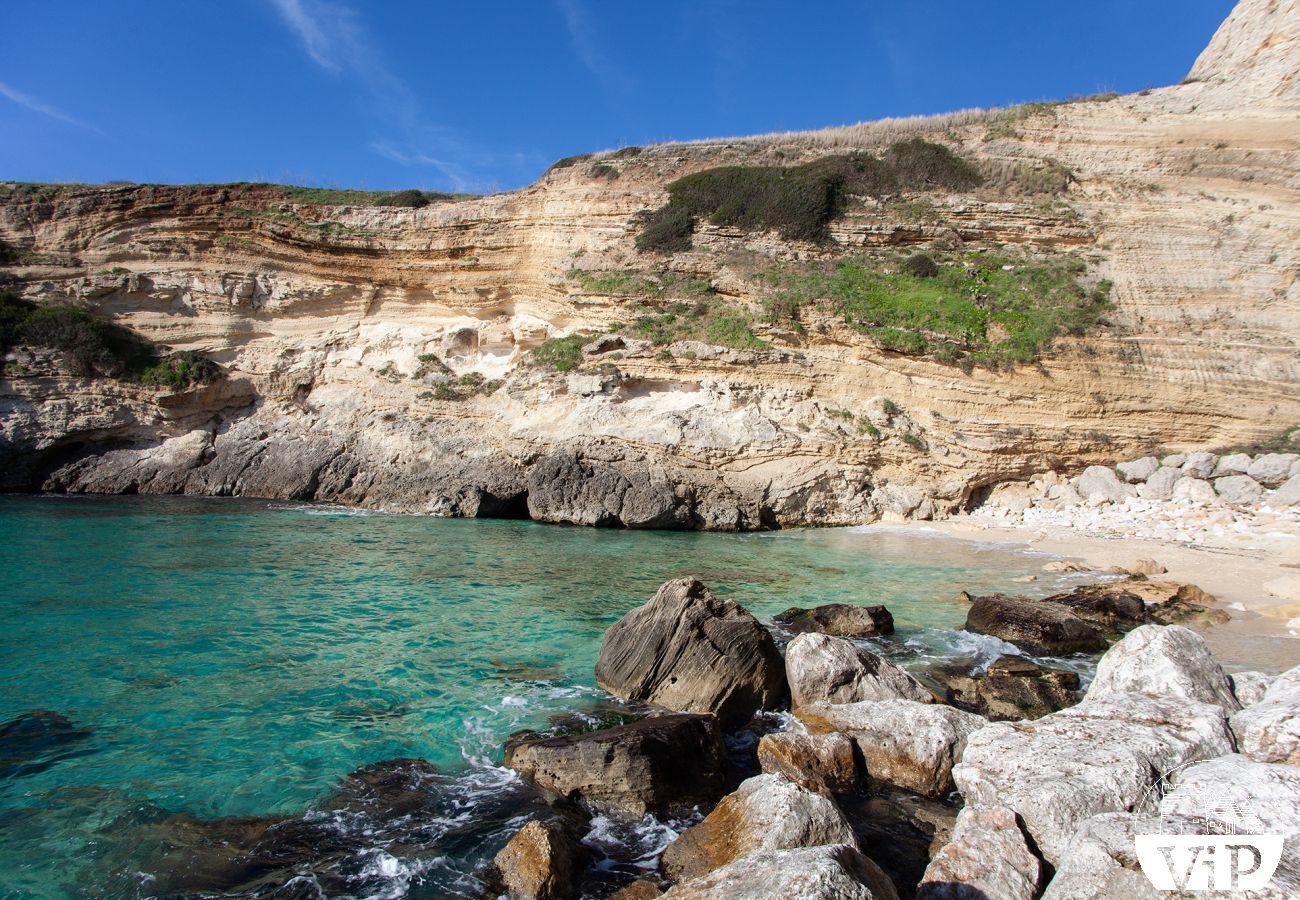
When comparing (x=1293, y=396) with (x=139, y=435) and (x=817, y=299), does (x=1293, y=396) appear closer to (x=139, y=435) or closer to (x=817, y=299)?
Answer: (x=817, y=299)

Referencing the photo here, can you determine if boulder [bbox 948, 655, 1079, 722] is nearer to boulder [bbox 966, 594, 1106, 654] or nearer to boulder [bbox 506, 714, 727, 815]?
boulder [bbox 966, 594, 1106, 654]

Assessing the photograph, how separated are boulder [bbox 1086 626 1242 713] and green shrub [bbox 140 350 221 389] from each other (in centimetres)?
2874

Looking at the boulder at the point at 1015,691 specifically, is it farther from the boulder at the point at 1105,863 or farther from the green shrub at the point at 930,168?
the green shrub at the point at 930,168

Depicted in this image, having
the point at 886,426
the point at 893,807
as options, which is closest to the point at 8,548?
the point at 893,807

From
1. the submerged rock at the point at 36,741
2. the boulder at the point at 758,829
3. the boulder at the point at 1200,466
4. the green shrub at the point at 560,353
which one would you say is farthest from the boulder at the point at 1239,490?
the submerged rock at the point at 36,741

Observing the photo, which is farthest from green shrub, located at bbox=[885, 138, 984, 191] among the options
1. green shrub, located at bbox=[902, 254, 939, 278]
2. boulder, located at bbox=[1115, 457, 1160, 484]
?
boulder, located at bbox=[1115, 457, 1160, 484]

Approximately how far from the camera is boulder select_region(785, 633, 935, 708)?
6.95 meters

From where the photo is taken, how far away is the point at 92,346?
24281mm

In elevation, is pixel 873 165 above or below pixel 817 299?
above

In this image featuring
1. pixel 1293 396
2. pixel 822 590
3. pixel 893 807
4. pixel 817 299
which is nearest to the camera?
pixel 893 807

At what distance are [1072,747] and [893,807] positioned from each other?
1.39 metres

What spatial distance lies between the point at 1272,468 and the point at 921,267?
11.1 m

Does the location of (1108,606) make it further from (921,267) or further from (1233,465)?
(921,267)

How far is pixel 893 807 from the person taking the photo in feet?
17.5
